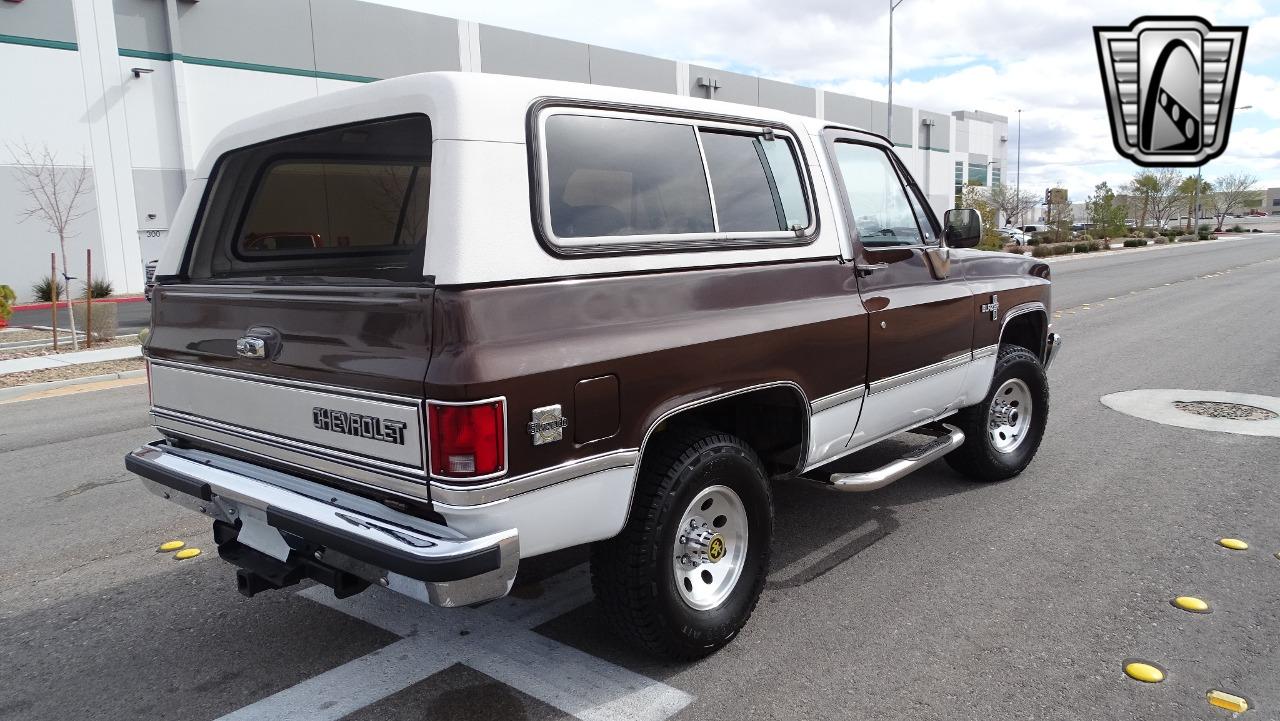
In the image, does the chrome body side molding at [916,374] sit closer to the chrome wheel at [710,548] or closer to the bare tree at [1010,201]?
the chrome wheel at [710,548]

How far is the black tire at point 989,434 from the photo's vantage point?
513cm

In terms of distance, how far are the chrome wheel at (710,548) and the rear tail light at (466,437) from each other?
0.89 meters

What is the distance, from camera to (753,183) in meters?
3.65

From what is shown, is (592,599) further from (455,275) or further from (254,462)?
(455,275)

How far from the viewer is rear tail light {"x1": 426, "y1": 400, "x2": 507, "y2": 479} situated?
2.50m

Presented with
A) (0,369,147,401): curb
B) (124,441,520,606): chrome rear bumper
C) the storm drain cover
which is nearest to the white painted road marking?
(124,441,520,606): chrome rear bumper

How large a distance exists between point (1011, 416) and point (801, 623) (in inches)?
106

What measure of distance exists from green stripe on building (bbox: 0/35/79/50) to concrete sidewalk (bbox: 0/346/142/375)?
14.6 m

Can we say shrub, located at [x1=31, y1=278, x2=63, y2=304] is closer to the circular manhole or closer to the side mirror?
the side mirror

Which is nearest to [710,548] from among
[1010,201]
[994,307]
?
[994,307]

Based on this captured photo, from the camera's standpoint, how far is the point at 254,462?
3.23 meters

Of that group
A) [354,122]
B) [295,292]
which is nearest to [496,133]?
[354,122]

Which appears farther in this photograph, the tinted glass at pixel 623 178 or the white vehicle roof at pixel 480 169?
the tinted glass at pixel 623 178

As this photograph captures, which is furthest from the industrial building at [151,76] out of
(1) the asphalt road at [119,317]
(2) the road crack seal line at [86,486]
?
(2) the road crack seal line at [86,486]
